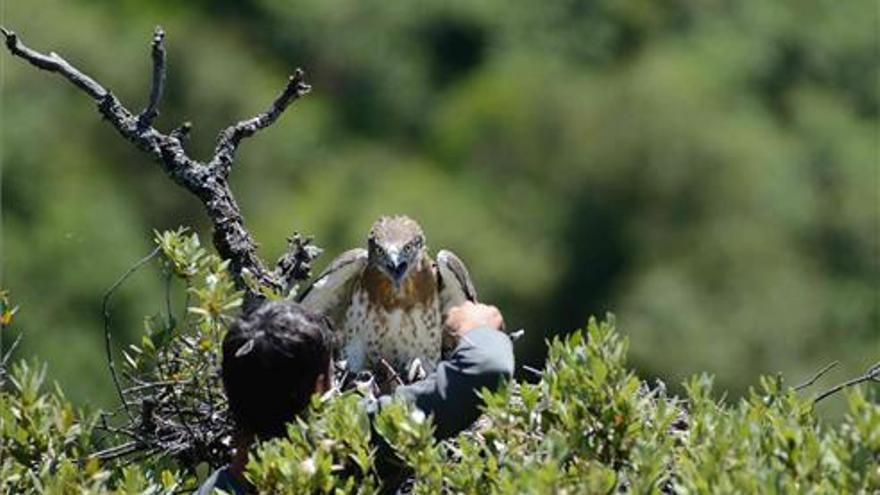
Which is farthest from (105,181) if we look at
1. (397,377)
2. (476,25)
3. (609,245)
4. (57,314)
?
(397,377)

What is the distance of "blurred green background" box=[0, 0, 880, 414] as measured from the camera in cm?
3170

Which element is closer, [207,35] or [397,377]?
[397,377]

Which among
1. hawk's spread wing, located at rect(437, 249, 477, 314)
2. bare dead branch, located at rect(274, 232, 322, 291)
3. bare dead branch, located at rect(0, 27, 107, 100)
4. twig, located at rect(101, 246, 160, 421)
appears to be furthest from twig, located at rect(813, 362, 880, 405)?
bare dead branch, located at rect(0, 27, 107, 100)

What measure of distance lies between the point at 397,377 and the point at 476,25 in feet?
120

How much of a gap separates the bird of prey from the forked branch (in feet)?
2.61

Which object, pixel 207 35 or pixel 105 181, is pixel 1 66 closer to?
pixel 105 181

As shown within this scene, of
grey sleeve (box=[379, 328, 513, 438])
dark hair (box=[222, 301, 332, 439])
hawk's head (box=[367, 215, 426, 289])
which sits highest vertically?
hawk's head (box=[367, 215, 426, 289])

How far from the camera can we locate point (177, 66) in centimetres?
3391

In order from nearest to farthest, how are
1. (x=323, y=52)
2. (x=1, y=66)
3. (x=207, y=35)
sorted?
(x=1, y=66) < (x=207, y=35) < (x=323, y=52)

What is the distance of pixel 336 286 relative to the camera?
859cm

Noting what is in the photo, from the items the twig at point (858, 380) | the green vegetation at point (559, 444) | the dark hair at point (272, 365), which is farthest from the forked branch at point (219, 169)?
the twig at point (858, 380)

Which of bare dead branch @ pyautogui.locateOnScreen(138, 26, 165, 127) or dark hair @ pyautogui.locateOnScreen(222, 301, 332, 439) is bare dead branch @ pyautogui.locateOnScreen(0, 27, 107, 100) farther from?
dark hair @ pyautogui.locateOnScreen(222, 301, 332, 439)

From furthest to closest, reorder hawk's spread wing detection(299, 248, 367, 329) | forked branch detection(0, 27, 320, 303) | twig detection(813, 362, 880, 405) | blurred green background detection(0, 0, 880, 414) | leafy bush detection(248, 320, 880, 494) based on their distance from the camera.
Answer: blurred green background detection(0, 0, 880, 414), hawk's spread wing detection(299, 248, 367, 329), forked branch detection(0, 27, 320, 303), twig detection(813, 362, 880, 405), leafy bush detection(248, 320, 880, 494)

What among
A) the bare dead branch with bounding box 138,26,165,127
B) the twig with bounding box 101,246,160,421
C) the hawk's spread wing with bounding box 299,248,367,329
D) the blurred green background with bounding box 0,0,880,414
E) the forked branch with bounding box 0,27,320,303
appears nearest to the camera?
the twig with bounding box 101,246,160,421
